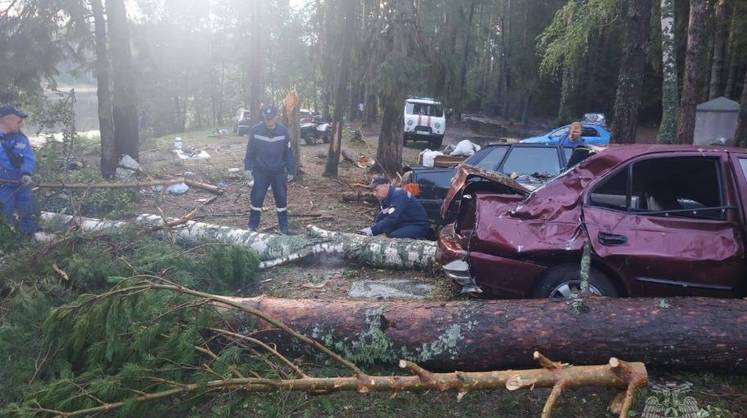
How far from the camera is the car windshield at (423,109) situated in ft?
78.2

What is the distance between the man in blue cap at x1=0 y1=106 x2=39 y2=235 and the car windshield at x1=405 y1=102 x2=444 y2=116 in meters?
18.2

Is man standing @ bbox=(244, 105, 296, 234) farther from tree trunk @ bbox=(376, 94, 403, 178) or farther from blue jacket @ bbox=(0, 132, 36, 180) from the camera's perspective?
tree trunk @ bbox=(376, 94, 403, 178)

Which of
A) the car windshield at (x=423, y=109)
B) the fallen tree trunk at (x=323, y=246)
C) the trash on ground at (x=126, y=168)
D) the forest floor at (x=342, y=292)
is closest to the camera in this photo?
the forest floor at (x=342, y=292)

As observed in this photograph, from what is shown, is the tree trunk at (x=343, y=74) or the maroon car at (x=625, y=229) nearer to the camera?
the maroon car at (x=625, y=229)

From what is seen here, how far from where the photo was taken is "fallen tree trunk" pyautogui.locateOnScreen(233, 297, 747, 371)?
3.71 m

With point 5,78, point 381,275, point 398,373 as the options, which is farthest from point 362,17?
point 398,373

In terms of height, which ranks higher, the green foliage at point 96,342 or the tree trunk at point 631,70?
the tree trunk at point 631,70

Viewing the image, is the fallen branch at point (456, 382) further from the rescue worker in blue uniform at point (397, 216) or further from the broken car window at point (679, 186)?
the rescue worker in blue uniform at point (397, 216)

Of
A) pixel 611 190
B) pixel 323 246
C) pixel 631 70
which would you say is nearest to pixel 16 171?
pixel 323 246

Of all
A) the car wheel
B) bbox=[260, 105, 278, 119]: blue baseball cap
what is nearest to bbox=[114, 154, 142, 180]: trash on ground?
bbox=[260, 105, 278, 119]: blue baseball cap

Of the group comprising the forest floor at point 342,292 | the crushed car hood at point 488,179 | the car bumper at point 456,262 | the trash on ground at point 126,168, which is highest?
the crushed car hood at point 488,179

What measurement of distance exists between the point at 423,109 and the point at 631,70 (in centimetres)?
1563

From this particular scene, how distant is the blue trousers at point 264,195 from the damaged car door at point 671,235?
5.01 meters

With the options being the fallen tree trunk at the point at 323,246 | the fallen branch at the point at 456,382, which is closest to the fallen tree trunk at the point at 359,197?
the fallen tree trunk at the point at 323,246
